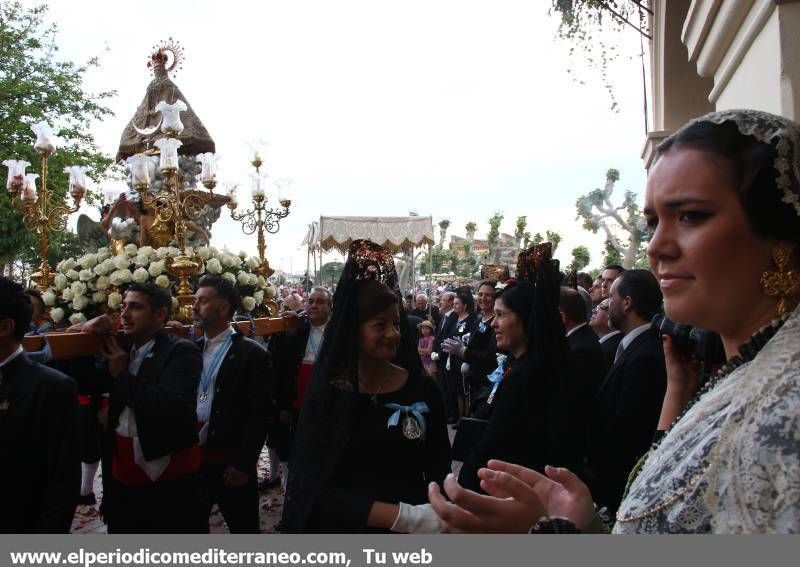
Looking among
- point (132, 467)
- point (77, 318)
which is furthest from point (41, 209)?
point (132, 467)

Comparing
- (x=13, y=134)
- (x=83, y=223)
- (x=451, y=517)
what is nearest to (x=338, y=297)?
(x=451, y=517)

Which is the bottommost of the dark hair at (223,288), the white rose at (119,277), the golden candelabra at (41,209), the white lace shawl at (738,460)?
the white lace shawl at (738,460)

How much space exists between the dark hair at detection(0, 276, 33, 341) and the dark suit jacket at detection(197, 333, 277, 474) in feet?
5.23

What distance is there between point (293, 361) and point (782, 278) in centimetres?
568

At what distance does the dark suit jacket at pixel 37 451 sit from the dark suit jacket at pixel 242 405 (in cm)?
148

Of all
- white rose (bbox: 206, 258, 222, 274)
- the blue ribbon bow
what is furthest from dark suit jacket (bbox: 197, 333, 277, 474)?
the blue ribbon bow

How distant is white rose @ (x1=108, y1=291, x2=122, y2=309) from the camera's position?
4.91m

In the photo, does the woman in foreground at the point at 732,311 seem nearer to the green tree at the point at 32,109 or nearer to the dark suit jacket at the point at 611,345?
the dark suit jacket at the point at 611,345

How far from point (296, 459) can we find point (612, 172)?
138ft

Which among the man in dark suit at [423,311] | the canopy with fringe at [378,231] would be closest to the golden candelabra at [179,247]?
the canopy with fringe at [378,231]

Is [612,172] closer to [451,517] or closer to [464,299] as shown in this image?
[464,299]

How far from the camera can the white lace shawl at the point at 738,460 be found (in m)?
0.95

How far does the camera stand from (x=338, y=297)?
2947 mm

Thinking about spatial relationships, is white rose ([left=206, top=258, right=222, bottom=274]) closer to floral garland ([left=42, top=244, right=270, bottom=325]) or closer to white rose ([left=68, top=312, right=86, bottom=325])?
floral garland ([left=42, top=244, right=270, bottom=325])
